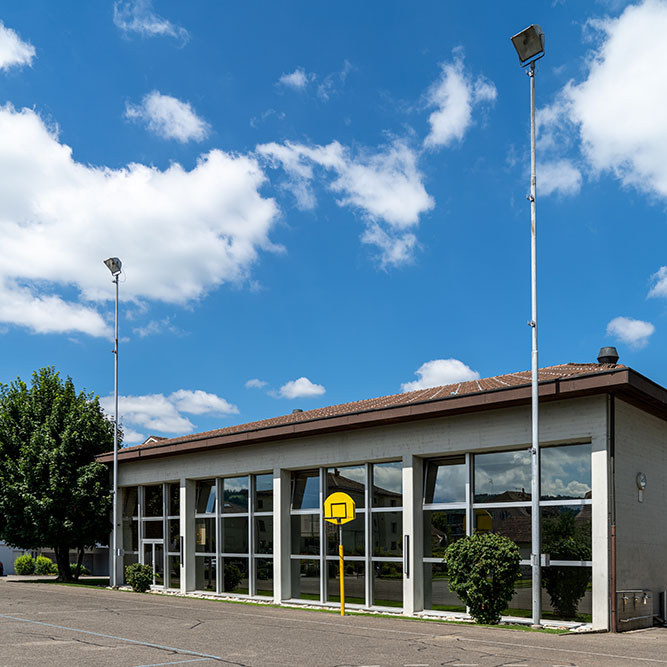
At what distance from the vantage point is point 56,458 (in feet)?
A: 114

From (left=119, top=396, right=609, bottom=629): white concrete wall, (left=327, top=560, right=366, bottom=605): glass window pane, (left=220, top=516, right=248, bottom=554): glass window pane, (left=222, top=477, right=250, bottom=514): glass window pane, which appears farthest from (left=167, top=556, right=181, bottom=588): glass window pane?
(left=327, top=560, right=366, bottom=605): glass window pane

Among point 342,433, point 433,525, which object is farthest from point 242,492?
point 433,525

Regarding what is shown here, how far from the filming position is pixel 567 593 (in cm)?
1878

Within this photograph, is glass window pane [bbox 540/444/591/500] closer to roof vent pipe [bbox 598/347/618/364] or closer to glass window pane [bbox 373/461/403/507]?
roof vent pipe [bbox 598/347/618/364]

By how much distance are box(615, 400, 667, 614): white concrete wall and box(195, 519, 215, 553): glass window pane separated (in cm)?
1536

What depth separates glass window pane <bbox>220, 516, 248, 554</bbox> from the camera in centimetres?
2789

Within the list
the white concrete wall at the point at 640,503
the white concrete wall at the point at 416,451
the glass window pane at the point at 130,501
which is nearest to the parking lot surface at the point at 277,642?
the white concrete wall at the point at 640,503

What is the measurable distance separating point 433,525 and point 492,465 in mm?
2541

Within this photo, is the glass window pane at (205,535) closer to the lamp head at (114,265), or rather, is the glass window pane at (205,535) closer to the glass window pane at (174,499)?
the glass window pane at (174,499)

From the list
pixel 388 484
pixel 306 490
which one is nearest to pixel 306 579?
Answer: pixel 306 490

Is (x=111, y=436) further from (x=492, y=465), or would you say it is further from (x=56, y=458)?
(x=492, y=465)

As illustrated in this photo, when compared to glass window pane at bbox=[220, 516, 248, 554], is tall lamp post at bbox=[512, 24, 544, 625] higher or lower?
higher

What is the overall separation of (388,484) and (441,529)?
2.15m

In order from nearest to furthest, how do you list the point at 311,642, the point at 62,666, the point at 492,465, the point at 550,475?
the point at 62,666, the point at 311,642, the point at 550,475, the point at 492,465
